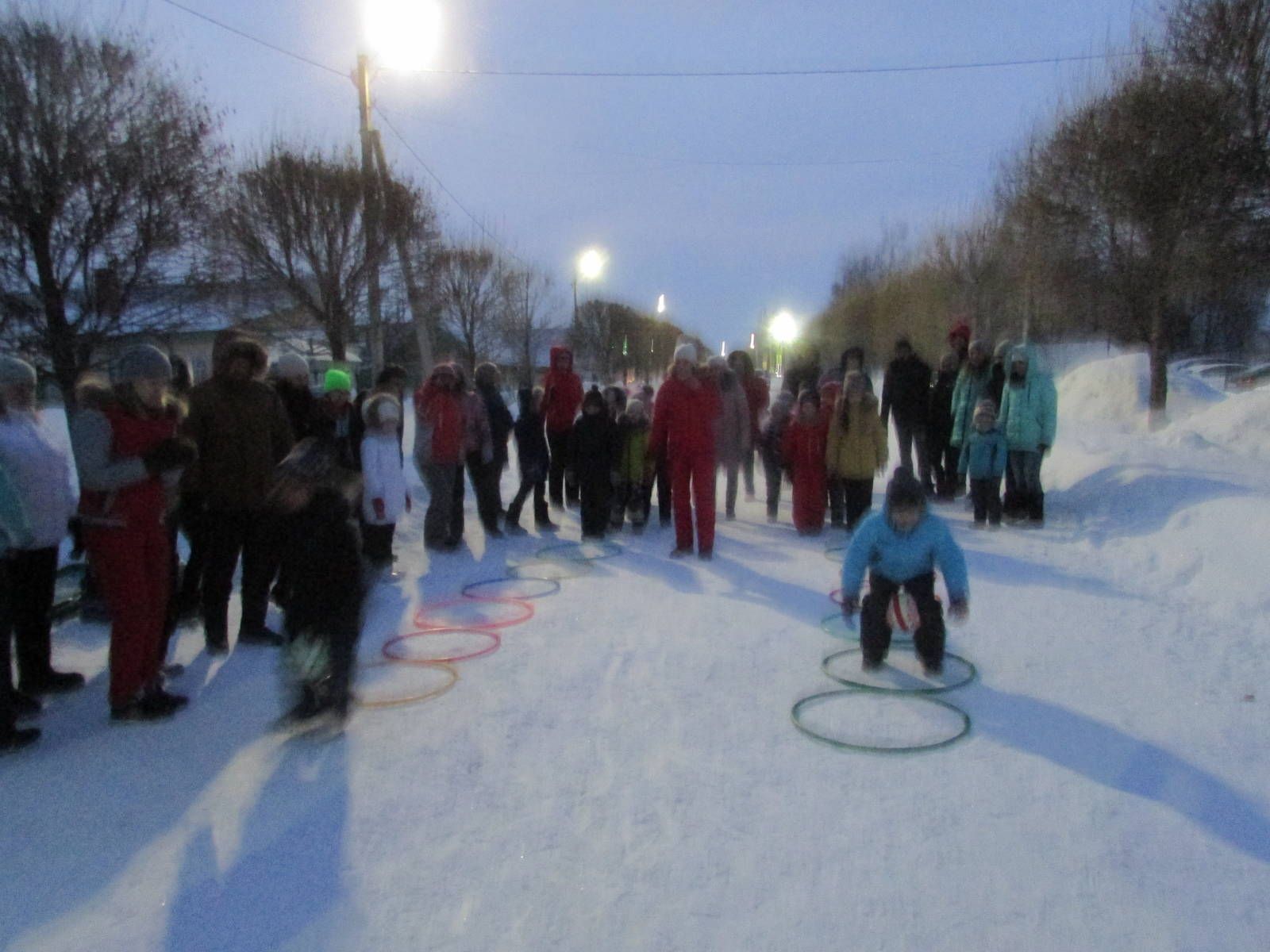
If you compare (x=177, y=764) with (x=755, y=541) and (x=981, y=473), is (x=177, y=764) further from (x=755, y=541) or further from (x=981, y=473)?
(x=981, y=473)

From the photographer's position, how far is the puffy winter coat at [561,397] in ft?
35.3

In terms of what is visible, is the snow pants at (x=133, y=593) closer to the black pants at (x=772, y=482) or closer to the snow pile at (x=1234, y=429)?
the black pants at (x=772, y=482)

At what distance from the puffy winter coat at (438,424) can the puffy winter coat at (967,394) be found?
5.77 metres

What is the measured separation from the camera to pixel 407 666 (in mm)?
6066

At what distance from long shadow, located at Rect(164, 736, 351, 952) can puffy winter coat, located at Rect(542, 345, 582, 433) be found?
6.80 meters

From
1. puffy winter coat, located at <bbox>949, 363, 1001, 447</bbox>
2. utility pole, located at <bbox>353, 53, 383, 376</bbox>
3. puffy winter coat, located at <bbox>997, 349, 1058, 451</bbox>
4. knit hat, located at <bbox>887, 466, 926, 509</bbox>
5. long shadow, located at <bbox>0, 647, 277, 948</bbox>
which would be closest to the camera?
long shadow, located at <bbox>0, 647, 277, 948</bbox>

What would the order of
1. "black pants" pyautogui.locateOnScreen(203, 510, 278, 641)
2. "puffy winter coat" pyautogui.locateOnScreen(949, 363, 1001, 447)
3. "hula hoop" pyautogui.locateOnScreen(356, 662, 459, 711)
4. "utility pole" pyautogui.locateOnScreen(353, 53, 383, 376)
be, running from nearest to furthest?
"hula hoop" pyautogui.locateOnScreen(356, 662, 459, 711) → "black pants" pyautogui.locateOnScreen(203, 510, 278, 641) → "puffy winter coat" pyautogui.locateOnScreen(949, 363, 1001, 447) → "utility pole" pyautogui.locateOnScreen(353, 53, 383, 376)

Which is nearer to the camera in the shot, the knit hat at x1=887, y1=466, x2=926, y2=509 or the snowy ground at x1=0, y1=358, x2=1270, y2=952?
the snowy ground at x1=0, y1=358, x2=1270, y2=952

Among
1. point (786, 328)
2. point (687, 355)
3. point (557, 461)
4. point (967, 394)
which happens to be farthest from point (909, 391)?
point (786, 328)

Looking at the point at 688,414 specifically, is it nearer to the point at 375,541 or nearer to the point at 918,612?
the point at 375,541

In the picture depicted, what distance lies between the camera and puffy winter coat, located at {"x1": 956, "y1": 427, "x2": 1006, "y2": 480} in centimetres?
1002

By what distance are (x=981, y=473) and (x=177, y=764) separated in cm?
836

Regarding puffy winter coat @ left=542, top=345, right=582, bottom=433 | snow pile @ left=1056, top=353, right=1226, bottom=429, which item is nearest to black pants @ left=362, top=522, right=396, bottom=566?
puffy winter coat @ left=542, top=345, right=582, bottom=433

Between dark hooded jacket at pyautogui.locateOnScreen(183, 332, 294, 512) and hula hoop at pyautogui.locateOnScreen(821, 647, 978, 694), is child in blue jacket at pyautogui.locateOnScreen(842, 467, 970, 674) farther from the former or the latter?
dark hooded jacket at pyautogui.locateOnScreen(183, 332, 294, 512)
